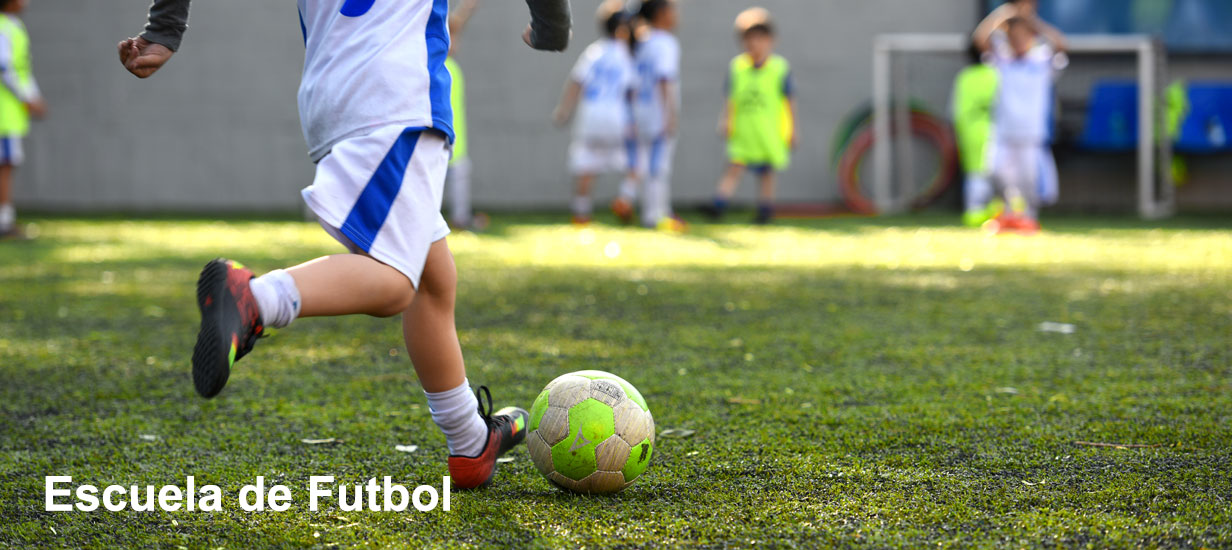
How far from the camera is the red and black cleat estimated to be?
1804mm

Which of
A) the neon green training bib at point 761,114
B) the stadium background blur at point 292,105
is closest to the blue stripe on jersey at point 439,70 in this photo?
the neon green training bib at point 761,114

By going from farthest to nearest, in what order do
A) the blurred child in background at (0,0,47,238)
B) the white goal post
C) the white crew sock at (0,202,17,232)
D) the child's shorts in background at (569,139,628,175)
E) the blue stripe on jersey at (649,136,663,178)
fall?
the white goal post < the child's shorts in background at (569,139,628,175) < the blue stripe on jersey at (649,136,663,178) < the white crew sock at (0,202,17,232) < the blurred child in background at (0,0,47,238)

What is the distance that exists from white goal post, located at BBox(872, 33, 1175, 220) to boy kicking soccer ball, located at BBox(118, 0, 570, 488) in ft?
32.5

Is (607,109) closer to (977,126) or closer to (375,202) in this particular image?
(977,126)

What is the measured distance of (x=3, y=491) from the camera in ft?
7.66

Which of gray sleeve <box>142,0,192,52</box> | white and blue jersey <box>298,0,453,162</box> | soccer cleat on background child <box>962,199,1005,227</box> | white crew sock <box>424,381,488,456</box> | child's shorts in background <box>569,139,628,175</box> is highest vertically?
gray sleeve <box>142,0,192,52</box>

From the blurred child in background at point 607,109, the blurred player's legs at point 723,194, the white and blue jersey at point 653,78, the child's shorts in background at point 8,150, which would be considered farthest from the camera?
the blurred player's legs at point 723,194

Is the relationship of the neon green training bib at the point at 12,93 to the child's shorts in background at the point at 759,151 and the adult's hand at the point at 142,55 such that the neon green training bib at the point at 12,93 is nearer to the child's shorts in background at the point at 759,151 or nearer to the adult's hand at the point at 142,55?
the child's shorts in background at the point at 759,151

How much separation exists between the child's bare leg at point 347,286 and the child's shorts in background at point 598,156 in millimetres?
8284

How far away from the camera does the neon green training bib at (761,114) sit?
1018 cm

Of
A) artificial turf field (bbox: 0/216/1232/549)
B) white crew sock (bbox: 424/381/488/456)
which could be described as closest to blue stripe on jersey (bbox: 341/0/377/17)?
white crew sock (bbox: 424/381/488/456)

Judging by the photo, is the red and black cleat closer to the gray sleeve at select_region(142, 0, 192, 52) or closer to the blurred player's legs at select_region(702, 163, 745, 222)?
the gray sleeve at select_region(142, 0, 192, 52)

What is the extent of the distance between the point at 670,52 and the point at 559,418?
24.7ft

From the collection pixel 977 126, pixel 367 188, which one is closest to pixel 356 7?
pixel 367 188
